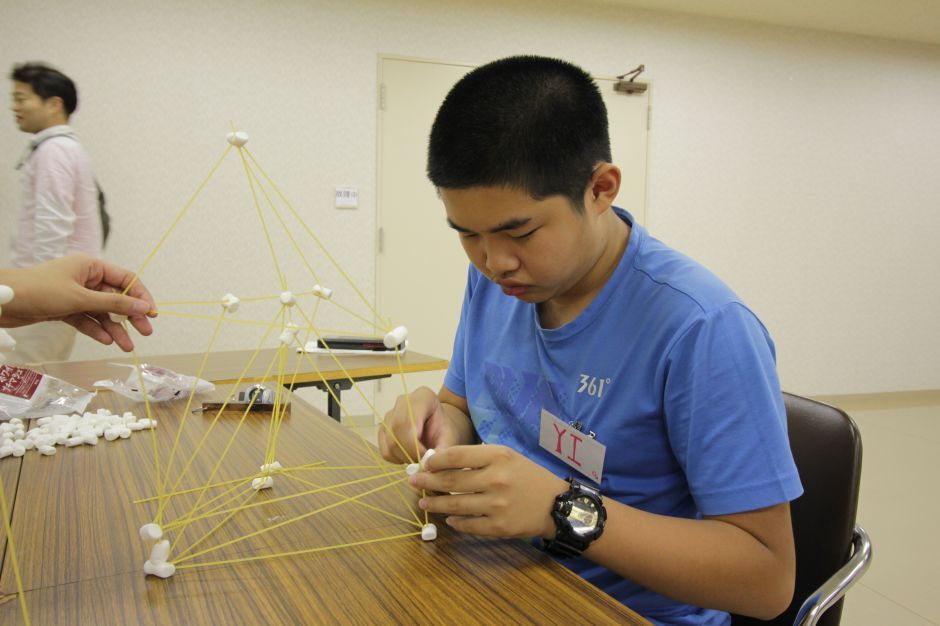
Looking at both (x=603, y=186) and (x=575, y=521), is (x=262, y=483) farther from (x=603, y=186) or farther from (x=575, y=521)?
(x=603, y=186)

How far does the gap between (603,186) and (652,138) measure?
12.7ft

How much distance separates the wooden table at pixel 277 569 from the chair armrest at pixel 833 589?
1.38ft

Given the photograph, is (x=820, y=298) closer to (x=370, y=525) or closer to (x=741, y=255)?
(x=741, y=255)

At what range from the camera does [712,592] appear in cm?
78

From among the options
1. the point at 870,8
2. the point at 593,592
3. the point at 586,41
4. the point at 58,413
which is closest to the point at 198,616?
the point at 593,592

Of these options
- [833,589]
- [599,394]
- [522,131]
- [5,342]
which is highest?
[522,131]

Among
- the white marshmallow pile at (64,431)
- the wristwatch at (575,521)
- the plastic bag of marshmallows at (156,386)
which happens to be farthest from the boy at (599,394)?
the plastic bag of marshmallows at (156,386)

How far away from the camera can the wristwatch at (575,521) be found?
76 cm

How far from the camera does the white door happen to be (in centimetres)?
393

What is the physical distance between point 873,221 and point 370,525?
18.1 ft

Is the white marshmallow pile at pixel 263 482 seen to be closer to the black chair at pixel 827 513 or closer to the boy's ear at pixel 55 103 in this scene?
the black chair at pixel 827 513

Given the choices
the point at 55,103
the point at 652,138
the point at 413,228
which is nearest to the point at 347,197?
the point at 413,228

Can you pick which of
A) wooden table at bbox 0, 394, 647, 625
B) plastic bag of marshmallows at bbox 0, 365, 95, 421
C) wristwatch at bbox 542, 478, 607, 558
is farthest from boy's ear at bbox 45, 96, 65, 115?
wristwatch at bbox 542, 478, 607, 558

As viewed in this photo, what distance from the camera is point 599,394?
3.12ft
